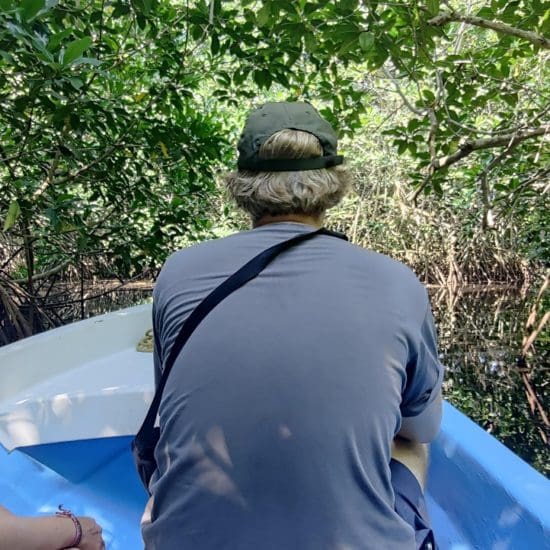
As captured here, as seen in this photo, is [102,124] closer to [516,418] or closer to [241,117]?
[516,418]

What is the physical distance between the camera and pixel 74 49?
136cm

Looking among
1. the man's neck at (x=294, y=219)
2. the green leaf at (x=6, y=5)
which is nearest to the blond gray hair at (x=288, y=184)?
the man's neck at (x=294, y=219)

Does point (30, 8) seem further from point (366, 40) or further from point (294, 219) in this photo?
point (366, 40)

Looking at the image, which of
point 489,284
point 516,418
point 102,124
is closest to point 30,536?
point 102,124

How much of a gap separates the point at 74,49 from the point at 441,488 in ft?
5.62

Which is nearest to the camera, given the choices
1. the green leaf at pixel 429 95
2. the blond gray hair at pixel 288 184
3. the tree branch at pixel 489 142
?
the blond gray hair at pixel 288 184

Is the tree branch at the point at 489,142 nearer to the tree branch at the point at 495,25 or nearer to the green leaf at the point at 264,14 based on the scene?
the tree branch at the point at 495,25

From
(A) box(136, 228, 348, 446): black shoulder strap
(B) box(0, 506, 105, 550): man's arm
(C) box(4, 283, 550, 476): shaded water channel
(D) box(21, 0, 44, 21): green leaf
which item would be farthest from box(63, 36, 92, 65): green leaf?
(C) box(4, 283, 550, 476): shaded water channel

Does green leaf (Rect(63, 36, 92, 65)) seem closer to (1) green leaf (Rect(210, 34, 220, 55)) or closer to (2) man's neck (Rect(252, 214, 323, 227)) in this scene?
(2) man's neck (Rect(252, 214, 323, 227))

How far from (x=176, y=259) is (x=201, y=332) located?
0.17 metres

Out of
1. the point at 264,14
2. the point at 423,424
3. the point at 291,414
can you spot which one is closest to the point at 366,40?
the point at 264,14

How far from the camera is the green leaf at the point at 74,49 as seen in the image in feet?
4.44

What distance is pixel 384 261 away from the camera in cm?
73

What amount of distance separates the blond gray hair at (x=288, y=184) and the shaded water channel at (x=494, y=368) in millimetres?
2169
